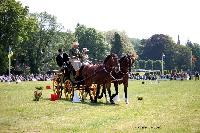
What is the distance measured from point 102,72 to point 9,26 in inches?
2111

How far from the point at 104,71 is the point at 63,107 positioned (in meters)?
4.60

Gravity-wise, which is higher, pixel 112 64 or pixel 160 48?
pixel 160 48

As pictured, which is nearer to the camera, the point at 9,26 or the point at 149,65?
the point at 9,26

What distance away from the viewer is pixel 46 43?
104 meters

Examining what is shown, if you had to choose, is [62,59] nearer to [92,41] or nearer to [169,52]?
[92,41]

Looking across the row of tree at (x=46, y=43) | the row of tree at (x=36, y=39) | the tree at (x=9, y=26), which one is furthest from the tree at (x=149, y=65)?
the tree at (x=9, y=26)

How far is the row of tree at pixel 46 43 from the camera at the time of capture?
253 ft

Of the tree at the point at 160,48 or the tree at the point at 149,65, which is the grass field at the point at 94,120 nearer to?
the tree at the point at 160,48

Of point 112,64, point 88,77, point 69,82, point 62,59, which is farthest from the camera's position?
point 62,59

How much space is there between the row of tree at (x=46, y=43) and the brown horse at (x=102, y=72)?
2035 cm

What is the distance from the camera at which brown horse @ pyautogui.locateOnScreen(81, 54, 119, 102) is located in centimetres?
2586

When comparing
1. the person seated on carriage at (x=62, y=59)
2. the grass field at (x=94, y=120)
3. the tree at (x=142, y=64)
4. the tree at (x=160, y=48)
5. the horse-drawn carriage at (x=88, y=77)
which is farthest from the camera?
the tree at (x=142, y=64)

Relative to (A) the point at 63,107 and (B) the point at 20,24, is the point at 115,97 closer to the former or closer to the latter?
(A) the point at 63,107

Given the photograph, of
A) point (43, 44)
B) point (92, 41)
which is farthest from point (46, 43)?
point (92, 41)
